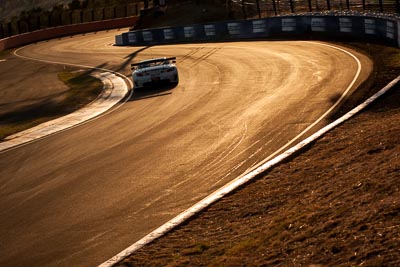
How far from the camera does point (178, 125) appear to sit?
64.6 feet

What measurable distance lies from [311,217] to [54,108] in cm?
1905

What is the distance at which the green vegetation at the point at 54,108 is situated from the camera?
24216 millimetres

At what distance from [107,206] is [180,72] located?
18936 millimetres

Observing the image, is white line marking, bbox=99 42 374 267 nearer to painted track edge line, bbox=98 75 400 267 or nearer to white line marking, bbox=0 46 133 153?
painted track edge line, bbox=98 75 400 267

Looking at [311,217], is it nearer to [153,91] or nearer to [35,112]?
[153,91]

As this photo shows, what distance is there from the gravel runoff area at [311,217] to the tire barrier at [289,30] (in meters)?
17.2

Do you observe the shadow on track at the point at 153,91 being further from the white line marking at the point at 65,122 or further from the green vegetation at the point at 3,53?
the green vegetation at the point at 3,53

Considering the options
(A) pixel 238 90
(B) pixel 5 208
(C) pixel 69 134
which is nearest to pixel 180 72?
(A) pixel 238 90

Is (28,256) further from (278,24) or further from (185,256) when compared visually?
(278,24)

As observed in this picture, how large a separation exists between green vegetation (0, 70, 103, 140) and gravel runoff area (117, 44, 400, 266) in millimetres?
12414

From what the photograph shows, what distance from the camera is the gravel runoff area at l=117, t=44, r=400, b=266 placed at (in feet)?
27.0

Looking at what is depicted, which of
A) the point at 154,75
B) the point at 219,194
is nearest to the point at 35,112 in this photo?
the point at 154,75

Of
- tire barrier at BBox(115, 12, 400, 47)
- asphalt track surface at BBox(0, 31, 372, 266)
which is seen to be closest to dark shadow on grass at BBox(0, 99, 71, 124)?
asphalt track surface at BBox(0, 31, 372, 266)

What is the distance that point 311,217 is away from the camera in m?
9.55
